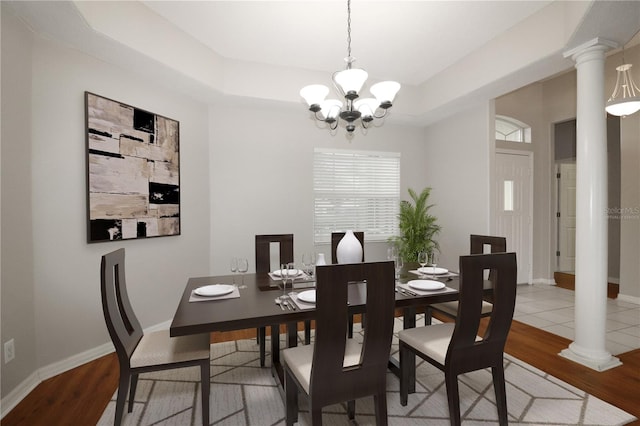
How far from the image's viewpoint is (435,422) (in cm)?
199

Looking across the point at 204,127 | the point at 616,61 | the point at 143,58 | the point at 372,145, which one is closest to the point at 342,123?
the point at 372,145

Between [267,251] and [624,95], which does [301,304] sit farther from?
[624,95]

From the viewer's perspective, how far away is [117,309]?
6.33 feet

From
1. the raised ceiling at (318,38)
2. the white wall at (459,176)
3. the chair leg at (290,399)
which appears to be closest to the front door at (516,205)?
the white wall at (459,176)

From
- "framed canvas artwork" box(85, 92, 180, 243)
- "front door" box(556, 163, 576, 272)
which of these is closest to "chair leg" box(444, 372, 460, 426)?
"framed canvas artwork" box(85, 92, 180, 243)

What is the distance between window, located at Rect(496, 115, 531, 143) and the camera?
5184mm

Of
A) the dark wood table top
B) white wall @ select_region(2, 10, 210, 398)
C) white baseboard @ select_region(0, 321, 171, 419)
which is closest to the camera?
the dark wood table top

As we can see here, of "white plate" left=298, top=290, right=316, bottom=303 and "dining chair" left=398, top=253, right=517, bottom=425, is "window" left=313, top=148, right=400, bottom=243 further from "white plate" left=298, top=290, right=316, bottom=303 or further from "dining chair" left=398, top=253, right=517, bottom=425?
"dining chair" left=398, top=253, right=517, bottom=425

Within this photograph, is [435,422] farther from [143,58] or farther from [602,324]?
[143,58]

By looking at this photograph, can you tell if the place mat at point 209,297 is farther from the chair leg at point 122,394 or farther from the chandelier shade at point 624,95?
the chandelier shade at point 624,95

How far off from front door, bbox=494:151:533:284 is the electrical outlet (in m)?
5.46

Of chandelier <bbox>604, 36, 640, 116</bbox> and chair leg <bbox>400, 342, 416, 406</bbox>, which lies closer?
chair leg <bbox>400, 342, 416, 406</bbox>

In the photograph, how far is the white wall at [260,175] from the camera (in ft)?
13.6

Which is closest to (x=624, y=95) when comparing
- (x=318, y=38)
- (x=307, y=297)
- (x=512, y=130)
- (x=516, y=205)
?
(x=512, y=130)
